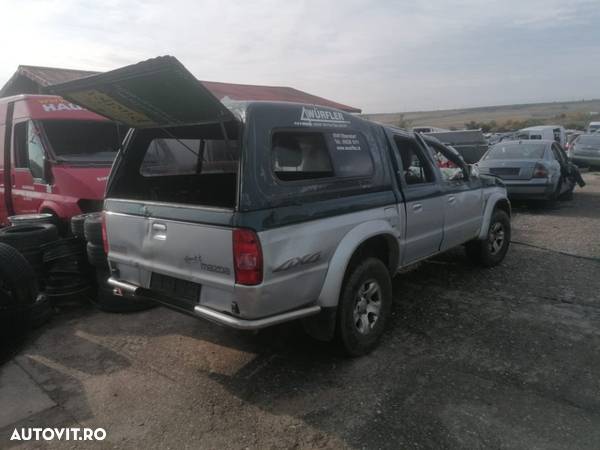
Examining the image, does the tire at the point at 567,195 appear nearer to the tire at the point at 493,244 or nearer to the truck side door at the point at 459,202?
the tire at the point at 493,244

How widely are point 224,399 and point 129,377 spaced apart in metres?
0.87

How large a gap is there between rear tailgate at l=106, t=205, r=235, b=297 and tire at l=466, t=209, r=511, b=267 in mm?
4029

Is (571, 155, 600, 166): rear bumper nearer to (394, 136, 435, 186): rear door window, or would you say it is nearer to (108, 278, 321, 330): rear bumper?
(394, 136, 435, 186): rear door window

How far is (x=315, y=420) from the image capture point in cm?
286

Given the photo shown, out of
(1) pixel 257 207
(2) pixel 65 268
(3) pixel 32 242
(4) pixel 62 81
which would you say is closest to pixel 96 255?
(2) pixel 65 268

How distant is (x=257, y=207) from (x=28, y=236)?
10.8 feet

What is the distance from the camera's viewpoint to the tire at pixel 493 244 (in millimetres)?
5741

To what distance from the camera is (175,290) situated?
3.16 meters

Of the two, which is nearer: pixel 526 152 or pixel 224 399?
pixel 224 399

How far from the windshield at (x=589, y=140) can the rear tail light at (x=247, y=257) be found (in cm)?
1864

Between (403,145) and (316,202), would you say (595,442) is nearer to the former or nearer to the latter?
(316,202)

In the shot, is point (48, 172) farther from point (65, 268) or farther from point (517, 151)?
point (517, 151)

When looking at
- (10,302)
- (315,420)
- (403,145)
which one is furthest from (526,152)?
(10,302)

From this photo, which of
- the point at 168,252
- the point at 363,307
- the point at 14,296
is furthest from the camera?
the point at 14,296
